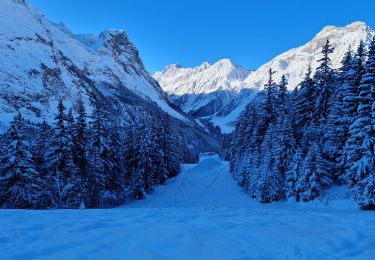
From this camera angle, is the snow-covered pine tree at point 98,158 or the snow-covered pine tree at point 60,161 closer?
the snow-covered pine tree at point 60,161

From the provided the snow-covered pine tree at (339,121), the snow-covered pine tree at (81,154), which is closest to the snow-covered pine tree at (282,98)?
the snow-covered pine tree at (339,121)

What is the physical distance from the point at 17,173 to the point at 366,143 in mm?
27727

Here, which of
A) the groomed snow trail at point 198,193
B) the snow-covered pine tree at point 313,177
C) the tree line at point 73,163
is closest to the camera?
the tree line at point 73,163

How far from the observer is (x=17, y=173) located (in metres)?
26.4

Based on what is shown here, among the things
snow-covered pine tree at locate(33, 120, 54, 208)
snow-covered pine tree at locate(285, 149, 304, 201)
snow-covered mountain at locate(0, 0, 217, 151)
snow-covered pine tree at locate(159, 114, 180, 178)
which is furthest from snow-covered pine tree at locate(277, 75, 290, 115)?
snow-covered mountain at locate(0, 0, 217, 151)

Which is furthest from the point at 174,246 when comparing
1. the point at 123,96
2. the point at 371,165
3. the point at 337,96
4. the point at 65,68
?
the point at 123,96

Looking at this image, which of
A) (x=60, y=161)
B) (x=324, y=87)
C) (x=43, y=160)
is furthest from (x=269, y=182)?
(x=43, y=160)

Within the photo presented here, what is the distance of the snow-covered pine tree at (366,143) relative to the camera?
19.5 m

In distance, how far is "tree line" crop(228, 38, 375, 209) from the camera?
21.2 m

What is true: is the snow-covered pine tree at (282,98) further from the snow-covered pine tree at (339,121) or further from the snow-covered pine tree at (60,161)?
the snow-covered pine tree at (60,161)

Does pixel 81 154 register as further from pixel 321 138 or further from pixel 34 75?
pixel 34 75

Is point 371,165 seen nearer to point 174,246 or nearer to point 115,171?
point 174,246

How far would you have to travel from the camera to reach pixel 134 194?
131 feet

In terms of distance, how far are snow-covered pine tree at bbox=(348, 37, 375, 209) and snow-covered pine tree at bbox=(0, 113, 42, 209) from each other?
26.1 meters
